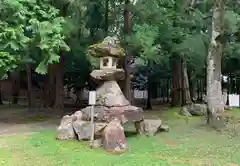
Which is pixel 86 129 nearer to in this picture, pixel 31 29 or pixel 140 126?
pixel 140 126

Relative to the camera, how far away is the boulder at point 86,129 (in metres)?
9.77

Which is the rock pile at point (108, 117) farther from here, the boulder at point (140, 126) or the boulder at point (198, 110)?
the boulder at point (198, 110)

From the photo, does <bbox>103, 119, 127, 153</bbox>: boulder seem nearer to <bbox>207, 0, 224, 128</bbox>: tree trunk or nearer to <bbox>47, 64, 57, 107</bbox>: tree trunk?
<bbox>207, 0, 224, 128</bbox>: tree trunk

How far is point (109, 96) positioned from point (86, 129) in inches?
48.7

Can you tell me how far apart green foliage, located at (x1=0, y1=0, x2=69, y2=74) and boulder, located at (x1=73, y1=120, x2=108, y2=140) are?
3.09 meters

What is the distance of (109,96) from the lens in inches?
414

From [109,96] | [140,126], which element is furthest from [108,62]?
[140,126]

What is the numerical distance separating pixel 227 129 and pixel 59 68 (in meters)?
9.24

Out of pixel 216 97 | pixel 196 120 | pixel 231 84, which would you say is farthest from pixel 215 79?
pixel 231 84

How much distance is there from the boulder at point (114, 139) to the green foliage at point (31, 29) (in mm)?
4013

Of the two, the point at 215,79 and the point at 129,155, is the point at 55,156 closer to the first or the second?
the point at 129,155

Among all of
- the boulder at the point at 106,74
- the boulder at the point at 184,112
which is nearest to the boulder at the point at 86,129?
the boulder at the point at 106,74

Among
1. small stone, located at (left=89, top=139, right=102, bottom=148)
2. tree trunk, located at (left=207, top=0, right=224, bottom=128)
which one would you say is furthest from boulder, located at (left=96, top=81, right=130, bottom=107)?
tree trunk, located at (left=207, top=0, right=224, bottom=128)

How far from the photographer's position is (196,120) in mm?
14656
